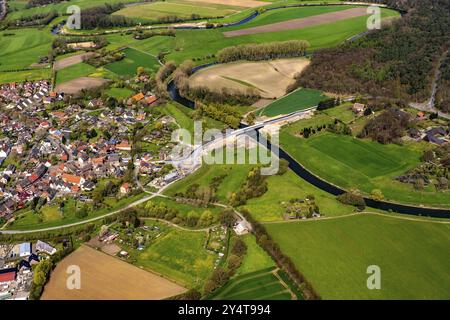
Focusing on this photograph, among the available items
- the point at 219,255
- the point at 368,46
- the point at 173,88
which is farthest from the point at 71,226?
the point at 368,46

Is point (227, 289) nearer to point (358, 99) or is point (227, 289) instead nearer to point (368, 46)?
point (358, 99)

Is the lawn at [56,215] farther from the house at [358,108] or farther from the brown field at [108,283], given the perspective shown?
the house at [358,108]

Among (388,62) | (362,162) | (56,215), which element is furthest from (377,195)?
(388,62)

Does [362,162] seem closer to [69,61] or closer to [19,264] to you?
[19,264]

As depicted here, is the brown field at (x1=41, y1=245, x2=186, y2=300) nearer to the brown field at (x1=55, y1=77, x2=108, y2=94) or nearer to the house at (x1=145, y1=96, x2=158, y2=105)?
the house at (x1=145, y1=96, x2=158, y2=105)

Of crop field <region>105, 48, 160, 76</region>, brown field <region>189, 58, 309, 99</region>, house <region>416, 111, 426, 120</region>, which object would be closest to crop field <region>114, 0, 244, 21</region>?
crop field <region>105, 48, 160, 76</region>
